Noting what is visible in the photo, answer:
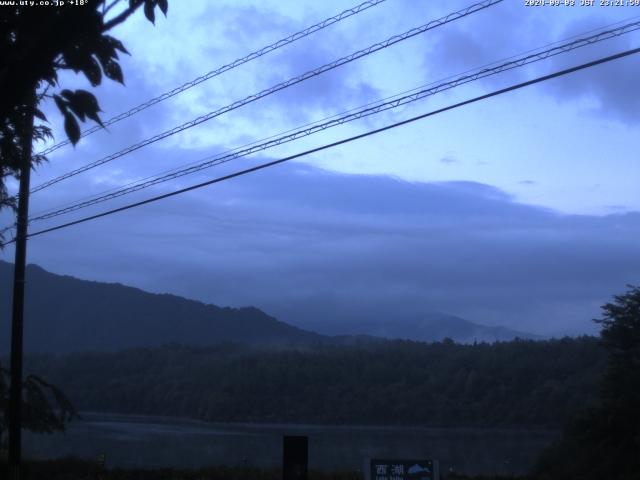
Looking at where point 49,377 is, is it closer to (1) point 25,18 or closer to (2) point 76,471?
(2) point 76,471

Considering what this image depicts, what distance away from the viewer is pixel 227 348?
75062mm

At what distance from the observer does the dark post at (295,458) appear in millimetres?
13055

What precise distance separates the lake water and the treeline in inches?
119

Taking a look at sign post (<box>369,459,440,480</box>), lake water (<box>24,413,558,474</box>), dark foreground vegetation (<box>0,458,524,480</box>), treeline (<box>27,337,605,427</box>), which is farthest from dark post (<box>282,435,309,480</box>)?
treeline (<box>27,337,605,427</box>)

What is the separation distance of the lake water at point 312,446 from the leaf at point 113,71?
18068mm

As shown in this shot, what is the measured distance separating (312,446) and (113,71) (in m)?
27.7

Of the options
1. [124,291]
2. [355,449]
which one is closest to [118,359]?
[355,449]

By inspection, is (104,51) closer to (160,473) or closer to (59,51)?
(59,51)

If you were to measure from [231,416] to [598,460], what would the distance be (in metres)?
29.1

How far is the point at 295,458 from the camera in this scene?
13.1 metres

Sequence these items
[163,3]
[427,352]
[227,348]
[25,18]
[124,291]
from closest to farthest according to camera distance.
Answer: [25,18] < [163,3] < [427,352] < [227,348] < [124,291]

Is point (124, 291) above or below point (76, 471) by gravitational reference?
above

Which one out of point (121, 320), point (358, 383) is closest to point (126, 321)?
point (121, 320)

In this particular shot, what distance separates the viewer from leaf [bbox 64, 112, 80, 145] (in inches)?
212
